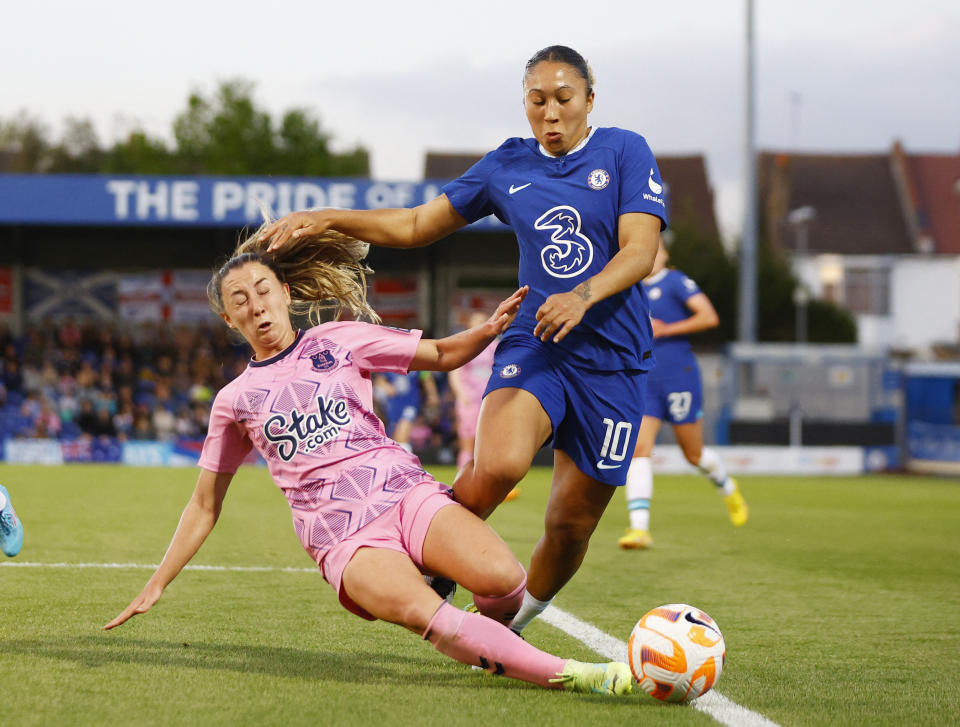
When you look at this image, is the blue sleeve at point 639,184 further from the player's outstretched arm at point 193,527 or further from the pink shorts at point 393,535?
the player's outstretched arm at point 193,527

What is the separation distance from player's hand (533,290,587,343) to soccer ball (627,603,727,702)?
108cm

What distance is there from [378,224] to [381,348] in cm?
51

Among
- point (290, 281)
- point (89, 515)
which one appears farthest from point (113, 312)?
point (290, 281)

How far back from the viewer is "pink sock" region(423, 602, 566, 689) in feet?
12.6

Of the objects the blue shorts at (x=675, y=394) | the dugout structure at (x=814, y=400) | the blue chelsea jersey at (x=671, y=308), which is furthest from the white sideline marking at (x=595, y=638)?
the dugout structure at (x=814, y=400)

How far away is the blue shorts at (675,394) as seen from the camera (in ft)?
29.5

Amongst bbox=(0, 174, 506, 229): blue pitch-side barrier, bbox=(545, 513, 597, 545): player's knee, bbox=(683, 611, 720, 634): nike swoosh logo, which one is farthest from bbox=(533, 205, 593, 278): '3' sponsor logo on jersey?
bbox=(0, 174, 506, 229): blue pitch-side barrier

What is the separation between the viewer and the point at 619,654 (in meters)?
4.82

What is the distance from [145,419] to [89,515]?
1218cm

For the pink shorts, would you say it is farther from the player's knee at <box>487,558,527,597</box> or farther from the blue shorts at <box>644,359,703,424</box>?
the blue shorts at <box>644,359,703,424</box>

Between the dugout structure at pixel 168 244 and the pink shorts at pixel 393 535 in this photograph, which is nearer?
the pink shorts at pixel 393 535

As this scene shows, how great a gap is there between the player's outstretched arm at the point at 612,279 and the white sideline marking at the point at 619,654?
1.34 metres

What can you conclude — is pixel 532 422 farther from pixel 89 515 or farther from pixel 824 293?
pixel 824 293

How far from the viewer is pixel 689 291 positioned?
9.03m
